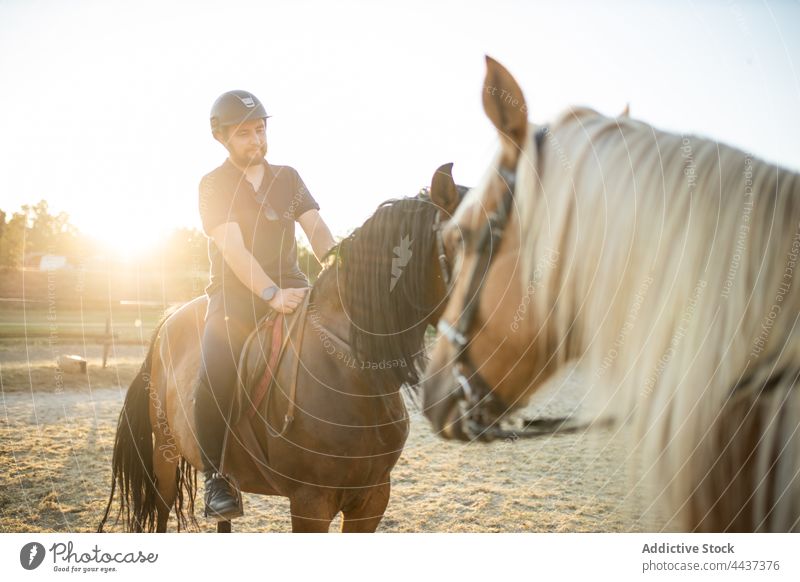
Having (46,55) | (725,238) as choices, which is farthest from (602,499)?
(46,55)

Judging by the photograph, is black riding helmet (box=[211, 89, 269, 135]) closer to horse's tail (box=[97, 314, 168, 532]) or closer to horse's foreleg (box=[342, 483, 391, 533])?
horse's tail (box=[97, 314, 168, 532])

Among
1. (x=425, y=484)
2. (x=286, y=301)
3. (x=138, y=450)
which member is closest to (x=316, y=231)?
(x=286, y=301)

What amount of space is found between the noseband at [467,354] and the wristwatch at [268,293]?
134 cm

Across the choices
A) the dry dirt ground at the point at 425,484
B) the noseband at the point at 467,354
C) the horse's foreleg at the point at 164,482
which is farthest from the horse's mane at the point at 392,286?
the horse's foreleg at the point at 164,482

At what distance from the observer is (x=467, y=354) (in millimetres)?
1173

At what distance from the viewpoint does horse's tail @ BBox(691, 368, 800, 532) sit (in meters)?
0.96

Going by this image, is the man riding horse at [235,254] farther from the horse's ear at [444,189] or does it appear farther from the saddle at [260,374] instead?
the horse's ear at [444,189]

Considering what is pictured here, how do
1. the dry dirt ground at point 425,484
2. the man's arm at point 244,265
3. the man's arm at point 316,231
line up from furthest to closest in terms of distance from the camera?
the dry dirt ground at point 425,484 → the man's arm at point 316,231 → the man's arm at point 244,265

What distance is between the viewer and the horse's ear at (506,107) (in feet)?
3.49

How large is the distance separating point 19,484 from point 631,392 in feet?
15.8

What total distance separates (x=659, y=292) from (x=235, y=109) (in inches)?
85.0

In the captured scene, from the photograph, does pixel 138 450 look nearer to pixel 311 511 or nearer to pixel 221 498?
pixel 221 498

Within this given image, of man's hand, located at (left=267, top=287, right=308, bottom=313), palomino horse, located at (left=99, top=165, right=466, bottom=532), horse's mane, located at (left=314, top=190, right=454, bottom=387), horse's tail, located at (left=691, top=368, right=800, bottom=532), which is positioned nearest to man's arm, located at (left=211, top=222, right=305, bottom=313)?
man's hand, located at (left=267, top=287, right=308, bottom=313)
